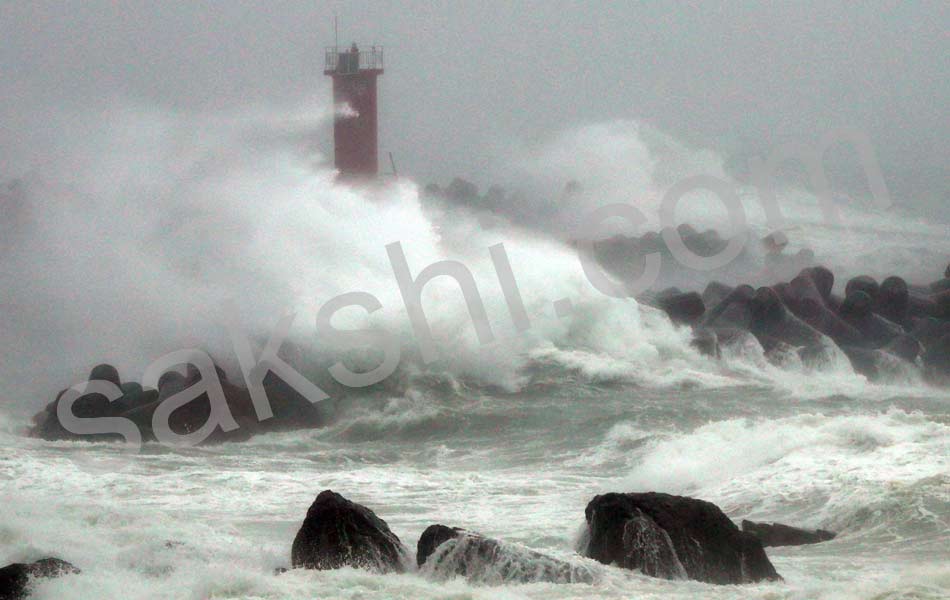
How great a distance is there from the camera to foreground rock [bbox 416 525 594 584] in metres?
8.93

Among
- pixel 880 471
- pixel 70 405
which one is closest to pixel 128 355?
pixel 70 405

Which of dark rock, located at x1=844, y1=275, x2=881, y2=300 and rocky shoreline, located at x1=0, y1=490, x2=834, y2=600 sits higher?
dark rock, located at x1=844, y1=275, x2=881, y2=300

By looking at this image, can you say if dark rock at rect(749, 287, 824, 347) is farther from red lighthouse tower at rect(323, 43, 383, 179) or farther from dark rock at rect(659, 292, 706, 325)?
red lighthouse tower at rect(323, 43, 383, 179)

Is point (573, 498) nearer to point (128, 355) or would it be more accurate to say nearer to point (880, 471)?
point (880, 471)

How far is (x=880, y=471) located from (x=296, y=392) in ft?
25.2

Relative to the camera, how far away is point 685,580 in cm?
896

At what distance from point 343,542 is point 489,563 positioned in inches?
38.6

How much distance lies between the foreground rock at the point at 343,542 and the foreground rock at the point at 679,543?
141 cm

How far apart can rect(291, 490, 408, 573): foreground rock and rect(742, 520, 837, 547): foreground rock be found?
259 cm

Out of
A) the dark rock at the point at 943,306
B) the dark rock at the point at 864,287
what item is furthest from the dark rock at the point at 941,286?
the dark rock at the point at 864,287

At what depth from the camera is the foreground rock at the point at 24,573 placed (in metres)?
8.28

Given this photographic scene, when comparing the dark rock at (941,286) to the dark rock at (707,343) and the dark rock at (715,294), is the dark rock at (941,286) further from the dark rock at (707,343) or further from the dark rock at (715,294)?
the dark rock at (707,343)

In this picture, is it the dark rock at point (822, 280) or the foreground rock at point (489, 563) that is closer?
the foreground rock at point (489, 563)

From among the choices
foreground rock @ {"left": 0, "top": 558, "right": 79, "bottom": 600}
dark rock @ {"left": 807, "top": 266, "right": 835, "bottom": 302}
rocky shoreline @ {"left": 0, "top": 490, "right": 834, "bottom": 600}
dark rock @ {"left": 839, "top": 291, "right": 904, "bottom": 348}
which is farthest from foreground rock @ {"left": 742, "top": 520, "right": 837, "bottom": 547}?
dark rock @ {"left": 807, "top": 266, "right": 835, "bottom": 302}
